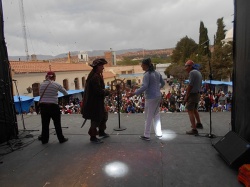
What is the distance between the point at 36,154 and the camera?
13.8ft

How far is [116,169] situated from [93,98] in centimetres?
163

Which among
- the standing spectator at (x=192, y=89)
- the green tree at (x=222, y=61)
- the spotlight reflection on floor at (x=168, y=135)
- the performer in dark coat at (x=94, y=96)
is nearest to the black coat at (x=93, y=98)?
the performer in dark coat at (x=94, y=96)

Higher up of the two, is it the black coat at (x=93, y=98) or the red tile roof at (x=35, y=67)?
the red tile roof at (x=35, y=67)

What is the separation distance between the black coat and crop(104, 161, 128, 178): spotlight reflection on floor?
1192 millimetres

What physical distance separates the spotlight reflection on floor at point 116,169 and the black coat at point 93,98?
1192 millimetres

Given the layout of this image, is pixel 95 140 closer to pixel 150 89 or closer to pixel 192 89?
pixel 150 89

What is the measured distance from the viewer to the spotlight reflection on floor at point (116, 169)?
10.5 feet

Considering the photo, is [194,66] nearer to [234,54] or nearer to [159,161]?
[234,54]

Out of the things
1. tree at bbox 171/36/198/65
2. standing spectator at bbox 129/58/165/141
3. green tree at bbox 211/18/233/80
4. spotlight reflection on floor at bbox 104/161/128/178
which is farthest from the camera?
tree at bbox 171/36/198/65

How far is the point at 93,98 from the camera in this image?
443 cm

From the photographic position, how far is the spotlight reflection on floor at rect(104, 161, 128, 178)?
3187 millimetres

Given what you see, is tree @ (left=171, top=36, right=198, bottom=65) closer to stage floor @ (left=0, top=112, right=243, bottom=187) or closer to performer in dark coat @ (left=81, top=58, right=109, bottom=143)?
stage floor @ (left=0, top=112, right=243, bottom=187)

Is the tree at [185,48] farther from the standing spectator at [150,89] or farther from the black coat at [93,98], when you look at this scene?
the black coat at [93,98]

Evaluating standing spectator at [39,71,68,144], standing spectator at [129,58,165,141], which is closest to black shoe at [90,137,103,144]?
standing spectator at [39,71,68,144]
